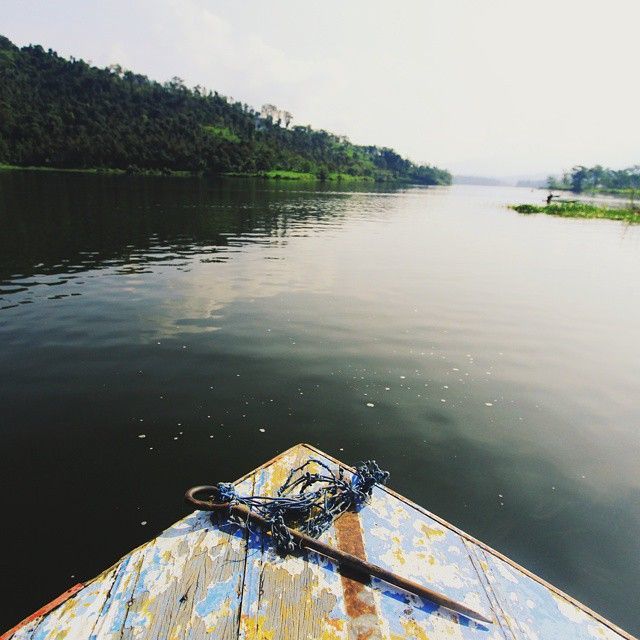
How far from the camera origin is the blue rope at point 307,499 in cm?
430

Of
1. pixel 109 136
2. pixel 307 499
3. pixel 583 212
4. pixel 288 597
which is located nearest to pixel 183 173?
pixel 109 136

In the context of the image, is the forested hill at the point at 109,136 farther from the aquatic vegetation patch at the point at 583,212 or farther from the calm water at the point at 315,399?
the calm water at the point at 315,399

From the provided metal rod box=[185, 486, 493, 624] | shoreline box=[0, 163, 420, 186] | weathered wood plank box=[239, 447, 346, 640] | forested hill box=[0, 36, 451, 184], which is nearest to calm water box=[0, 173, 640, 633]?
metal rod box=[185, 486, 493, 624]

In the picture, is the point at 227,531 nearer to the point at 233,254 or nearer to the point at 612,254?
the point at 233,254

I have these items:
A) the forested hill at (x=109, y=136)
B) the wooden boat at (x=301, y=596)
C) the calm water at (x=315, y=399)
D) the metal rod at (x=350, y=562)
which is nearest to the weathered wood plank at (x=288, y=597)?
the wooden boat at (x=301, y=596)

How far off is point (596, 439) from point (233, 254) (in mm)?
19809

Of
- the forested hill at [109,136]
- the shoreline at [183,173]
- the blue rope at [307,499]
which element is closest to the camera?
the blue rope at [307,499]

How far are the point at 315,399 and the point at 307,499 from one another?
411 centimetres

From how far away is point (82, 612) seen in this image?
338cm

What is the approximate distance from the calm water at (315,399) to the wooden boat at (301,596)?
1610 millimetres

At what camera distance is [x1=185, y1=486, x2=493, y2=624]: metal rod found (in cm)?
361

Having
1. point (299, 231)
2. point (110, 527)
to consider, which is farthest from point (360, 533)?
point (299, 231)

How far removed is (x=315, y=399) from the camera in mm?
8750

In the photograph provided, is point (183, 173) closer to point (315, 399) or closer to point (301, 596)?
point (315, 399)
